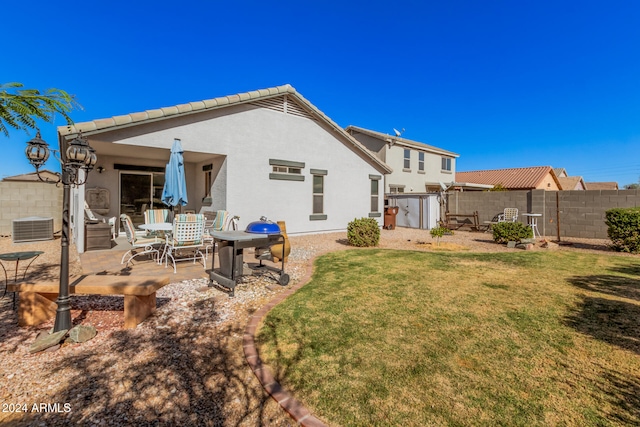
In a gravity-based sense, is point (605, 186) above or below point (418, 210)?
above

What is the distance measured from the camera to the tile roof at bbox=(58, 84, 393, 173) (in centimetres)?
814

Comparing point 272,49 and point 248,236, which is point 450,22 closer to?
point 272,49

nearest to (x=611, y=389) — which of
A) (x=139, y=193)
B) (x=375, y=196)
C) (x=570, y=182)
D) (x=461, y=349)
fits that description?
(x=461, y=349)

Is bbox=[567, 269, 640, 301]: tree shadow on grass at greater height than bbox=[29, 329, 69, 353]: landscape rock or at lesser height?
greater

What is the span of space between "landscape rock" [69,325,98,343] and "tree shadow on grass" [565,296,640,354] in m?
6.14

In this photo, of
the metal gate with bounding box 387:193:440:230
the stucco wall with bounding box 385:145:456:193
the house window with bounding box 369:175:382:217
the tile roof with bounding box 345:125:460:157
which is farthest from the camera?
the stucco wall with bounding box 385:145:456:193

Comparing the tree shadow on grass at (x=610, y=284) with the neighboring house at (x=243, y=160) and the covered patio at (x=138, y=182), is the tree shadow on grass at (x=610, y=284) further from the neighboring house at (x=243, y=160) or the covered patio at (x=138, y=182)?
the covered patio at (x=138, y=182)

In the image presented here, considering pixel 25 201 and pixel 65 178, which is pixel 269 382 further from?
pixel 25 201

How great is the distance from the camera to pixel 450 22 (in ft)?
49.8

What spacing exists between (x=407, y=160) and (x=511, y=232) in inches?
546

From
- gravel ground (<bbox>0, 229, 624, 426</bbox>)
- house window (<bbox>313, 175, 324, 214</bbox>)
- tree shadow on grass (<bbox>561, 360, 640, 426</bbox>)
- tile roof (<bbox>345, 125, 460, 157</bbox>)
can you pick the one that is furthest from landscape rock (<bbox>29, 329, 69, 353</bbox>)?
tile roof (<bbox>345, 125, 460, 157</bbox>)

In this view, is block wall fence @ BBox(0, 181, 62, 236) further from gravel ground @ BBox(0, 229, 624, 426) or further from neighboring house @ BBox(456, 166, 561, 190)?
neighboring house @ BBox(456, 166, 561, 190)

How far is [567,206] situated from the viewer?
13141 mm

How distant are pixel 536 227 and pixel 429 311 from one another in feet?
42.9
